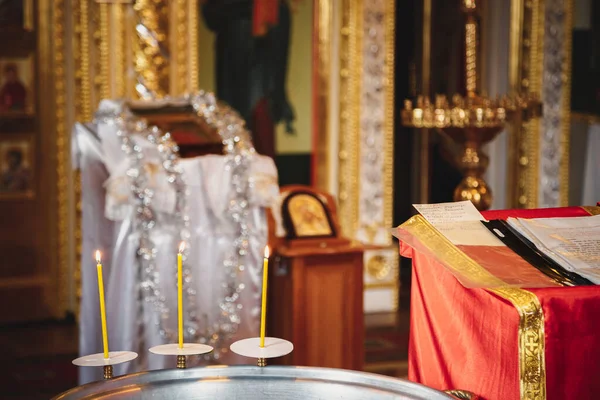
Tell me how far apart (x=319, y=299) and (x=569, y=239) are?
2313mm

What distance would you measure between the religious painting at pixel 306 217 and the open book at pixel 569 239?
2246 mm

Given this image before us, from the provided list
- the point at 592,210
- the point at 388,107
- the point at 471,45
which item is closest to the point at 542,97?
the point at 388,107

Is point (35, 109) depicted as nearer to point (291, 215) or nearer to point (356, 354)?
point (291, 215)

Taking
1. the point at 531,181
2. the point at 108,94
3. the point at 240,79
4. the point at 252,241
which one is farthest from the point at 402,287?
the point at 252,241

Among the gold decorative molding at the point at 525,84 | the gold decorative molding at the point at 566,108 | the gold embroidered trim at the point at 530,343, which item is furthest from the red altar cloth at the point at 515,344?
the gold decorative molding at the point at 566,108

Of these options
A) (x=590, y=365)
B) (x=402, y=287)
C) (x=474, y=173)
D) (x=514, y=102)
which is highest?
(x=514, y=102)

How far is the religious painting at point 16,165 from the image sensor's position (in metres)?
6.83

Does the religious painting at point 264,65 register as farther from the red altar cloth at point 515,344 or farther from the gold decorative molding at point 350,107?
the red altar cloth at point 515,344

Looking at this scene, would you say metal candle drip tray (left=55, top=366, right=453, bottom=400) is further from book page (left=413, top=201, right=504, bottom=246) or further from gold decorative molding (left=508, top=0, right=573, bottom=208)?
gold decorative molding (left=508, top=0, right=573, bottom=208)

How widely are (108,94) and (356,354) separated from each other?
2.96m

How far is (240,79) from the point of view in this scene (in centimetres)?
701

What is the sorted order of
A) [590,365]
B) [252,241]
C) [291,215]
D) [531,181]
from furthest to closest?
[531,181]
[291,215]
[252,241]
[590,365]

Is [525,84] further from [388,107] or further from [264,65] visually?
[264,65]

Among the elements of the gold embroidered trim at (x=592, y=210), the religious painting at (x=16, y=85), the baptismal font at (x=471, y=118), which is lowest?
the gold embroidered trim at (x=592, y=210)
